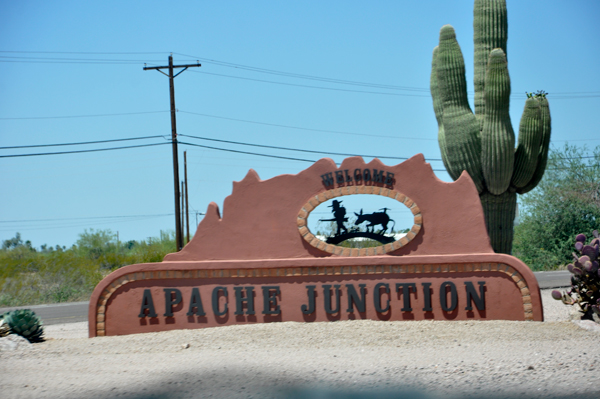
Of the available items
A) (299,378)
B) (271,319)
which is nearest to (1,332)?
(271,319)

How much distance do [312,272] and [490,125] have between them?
7.22m

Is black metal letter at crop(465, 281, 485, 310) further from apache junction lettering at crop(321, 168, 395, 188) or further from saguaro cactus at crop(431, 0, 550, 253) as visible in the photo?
saguaro cactus at crop(431, 0, 550, 253)

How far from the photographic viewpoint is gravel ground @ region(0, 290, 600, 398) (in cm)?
634

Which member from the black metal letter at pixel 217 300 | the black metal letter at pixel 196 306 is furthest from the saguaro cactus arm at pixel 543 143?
the black metal letter at pixel 196 306

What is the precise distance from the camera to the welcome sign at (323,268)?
1044 cm

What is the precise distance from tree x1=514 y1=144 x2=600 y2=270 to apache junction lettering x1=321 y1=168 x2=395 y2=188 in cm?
2081

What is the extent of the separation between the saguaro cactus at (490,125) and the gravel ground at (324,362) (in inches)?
255

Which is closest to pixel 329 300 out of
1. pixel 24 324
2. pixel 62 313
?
pixel 24 324

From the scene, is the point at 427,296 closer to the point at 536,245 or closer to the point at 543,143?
the point at 543,143

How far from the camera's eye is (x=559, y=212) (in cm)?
2875

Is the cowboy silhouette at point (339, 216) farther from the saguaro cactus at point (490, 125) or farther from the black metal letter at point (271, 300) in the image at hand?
the saguaro cactus at point (490, 125)

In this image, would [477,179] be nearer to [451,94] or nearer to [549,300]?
[451,94]

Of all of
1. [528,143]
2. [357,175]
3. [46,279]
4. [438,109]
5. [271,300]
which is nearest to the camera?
[271,300]

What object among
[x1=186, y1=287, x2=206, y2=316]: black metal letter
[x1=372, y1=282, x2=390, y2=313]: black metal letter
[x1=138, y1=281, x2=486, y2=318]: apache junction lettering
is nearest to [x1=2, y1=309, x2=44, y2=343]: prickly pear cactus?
[x1=138, y1=281, x2=486, y2=318]: apache junction lettering
